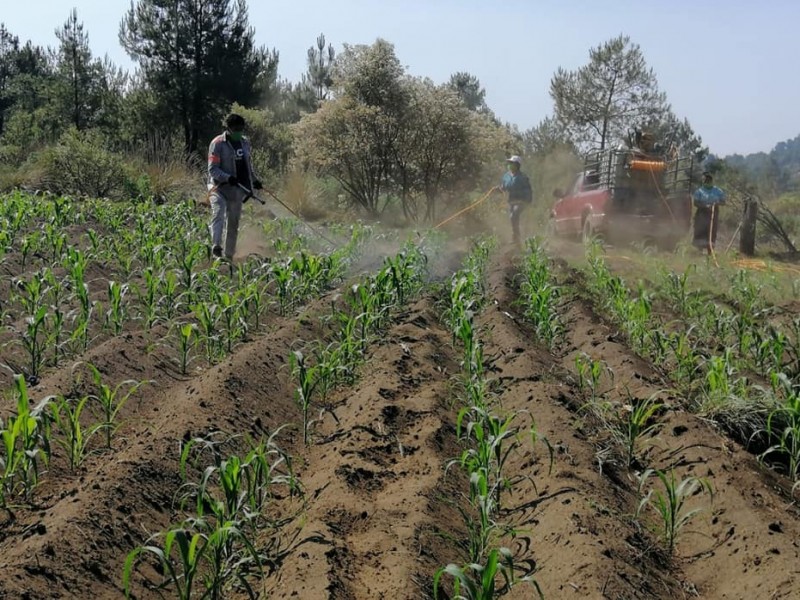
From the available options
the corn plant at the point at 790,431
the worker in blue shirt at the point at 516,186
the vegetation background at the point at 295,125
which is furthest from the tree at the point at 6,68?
the corn plant at the point at 790,431

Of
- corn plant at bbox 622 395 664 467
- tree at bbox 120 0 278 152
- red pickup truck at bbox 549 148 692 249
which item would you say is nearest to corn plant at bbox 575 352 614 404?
corn plant at bbox 622 395 664 467

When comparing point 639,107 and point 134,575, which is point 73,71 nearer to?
point 639,107

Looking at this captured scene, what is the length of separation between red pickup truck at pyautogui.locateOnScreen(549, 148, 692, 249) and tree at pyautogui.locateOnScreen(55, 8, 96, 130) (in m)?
27.2

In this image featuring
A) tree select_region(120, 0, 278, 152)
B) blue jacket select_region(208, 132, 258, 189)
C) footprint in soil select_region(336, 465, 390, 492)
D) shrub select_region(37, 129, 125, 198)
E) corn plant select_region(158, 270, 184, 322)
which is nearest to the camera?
footprint in soil select_region(336, 465, 390, 492)

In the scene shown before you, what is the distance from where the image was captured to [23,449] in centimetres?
385

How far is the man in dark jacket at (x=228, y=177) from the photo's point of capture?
10641 millimetres

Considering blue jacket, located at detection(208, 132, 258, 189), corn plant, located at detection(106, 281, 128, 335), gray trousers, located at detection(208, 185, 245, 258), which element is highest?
blue jacket, located at detection(208, 132, 258, 189)

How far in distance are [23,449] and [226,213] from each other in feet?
24.5

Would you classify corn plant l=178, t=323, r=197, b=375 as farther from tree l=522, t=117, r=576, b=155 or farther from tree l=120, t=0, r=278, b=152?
tree l=522, t=117, r=576, b=155

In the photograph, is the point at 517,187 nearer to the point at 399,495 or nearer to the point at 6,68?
the point at 399,495

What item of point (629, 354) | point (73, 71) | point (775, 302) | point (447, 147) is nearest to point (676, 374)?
point (629, 354)

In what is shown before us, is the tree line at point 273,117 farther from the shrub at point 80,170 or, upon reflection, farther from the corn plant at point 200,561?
the corn plant at point 200,561

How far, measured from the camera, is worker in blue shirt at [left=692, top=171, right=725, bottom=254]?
15734 millimetres

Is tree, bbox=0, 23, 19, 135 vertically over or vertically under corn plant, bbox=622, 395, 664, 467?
over
